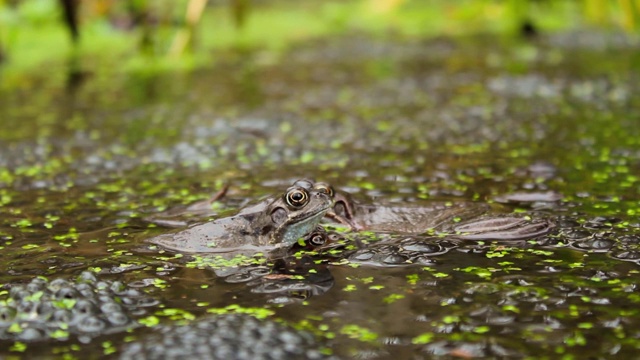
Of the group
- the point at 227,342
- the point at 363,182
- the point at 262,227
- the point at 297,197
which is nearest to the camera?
the point at 227,342

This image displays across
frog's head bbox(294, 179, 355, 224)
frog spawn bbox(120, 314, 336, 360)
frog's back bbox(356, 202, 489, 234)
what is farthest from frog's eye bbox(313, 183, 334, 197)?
frog spawn bbox(120, 314, 336, 360)

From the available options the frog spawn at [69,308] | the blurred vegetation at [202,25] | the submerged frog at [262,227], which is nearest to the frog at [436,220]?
the submerged frog at [262,227]

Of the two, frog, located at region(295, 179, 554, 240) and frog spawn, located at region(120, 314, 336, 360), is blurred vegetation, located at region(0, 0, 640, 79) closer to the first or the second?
frog, located at region(295, 179, 554, 240)

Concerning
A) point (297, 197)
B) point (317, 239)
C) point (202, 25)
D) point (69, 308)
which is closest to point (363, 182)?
point (317, 239)

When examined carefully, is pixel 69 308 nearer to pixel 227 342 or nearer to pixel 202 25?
pixel 227 342

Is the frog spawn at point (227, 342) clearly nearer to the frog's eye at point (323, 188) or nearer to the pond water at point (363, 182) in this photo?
the pond water at point (363, 182)

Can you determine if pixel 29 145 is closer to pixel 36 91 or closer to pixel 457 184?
pixel 36 91

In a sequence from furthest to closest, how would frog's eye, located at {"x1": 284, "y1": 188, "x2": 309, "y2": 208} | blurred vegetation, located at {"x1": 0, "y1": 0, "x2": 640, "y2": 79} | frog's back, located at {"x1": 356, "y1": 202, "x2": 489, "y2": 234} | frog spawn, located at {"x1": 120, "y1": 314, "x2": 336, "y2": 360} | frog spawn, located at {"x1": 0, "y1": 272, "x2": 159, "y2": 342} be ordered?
blurred vegetation, located at {"x1": 0, "y1": 0, "x2": 640, "y2": 79} → frog's back, located at {"x1": 356, "y1": 202, "x2": 489, "y2": 234} → frog's eye, located at {"x1": 284, "y1": 188, "x2": 309, "y2": 208} → frog spawn, located at {"x1": 0, "y1": 272, "x2": 159, "y2": 342} → frog spawn, located at {"x1": 120, "y1": 314, "x2": 336, "y2": 360}
